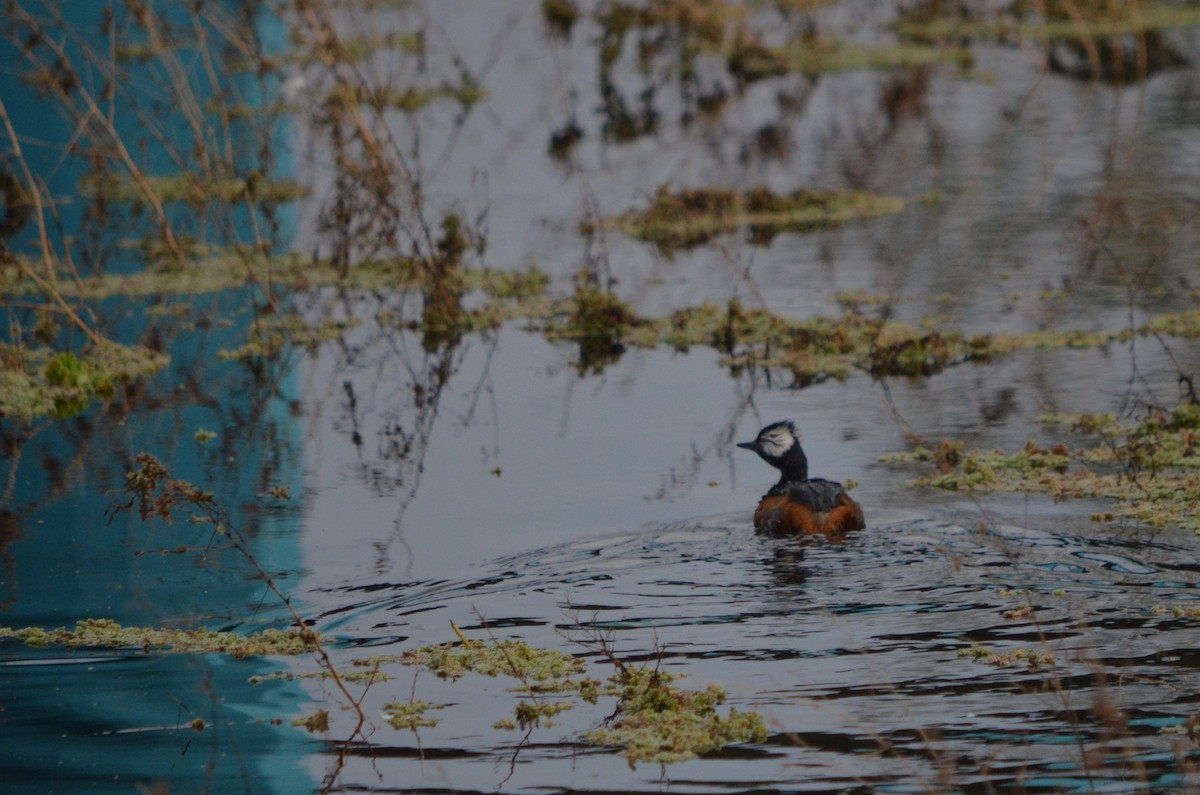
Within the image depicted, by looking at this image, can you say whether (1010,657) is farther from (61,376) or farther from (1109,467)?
(61,376)

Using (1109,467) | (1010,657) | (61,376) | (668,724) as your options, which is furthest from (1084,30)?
(668,724)

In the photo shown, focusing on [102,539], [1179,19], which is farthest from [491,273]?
[1179,19]

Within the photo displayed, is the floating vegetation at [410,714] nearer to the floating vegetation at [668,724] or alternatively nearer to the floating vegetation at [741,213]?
the floating vegetation at [668,724]

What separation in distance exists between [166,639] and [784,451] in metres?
2.78

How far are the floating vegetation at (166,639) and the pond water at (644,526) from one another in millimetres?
74

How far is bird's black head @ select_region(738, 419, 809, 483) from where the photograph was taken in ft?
25.5

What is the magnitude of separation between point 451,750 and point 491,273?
7659 millimetres

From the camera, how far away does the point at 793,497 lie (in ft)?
23.8

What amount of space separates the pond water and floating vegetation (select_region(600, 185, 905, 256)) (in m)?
0.18

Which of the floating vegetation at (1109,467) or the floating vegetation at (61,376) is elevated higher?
the floating vegetation at (61,376)

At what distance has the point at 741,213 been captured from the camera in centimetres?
1409

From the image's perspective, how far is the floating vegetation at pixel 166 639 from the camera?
243 inches

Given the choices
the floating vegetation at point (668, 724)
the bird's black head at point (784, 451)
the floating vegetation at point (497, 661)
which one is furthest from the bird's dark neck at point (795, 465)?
the floating vegetation at point (668, 724)

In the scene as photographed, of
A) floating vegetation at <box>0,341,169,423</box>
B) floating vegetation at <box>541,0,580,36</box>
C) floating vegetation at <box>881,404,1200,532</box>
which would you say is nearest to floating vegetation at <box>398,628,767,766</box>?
floating vegetation at <box>881,404,1200,532</box>
